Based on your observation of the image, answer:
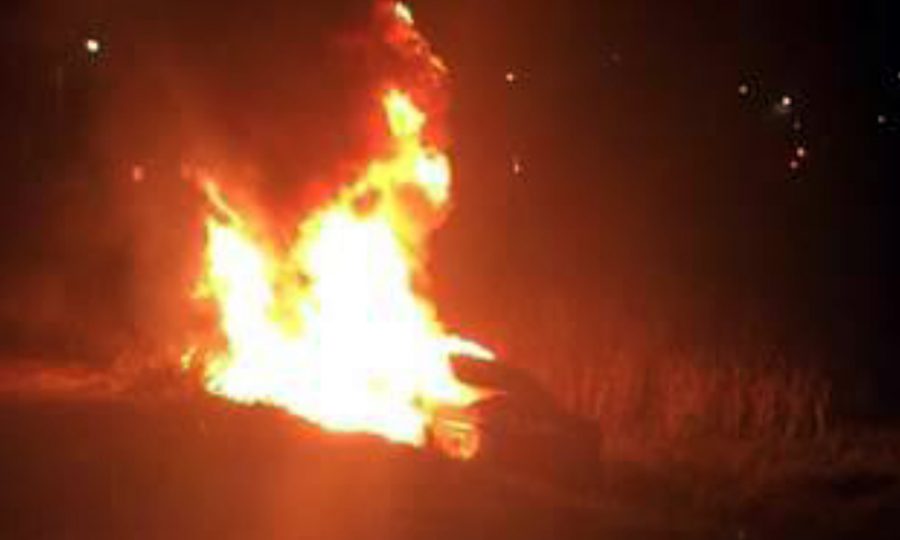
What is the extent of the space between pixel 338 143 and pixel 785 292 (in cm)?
1505

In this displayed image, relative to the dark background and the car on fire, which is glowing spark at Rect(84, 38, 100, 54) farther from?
the car on fire

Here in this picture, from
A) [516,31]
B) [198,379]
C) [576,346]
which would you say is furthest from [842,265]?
[198,379]

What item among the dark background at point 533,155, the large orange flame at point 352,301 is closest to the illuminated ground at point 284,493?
the large orange flame at point 352,301

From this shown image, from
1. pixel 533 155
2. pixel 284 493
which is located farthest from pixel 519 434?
pixel 533 155

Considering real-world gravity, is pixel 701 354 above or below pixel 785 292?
below

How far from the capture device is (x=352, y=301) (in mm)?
23781

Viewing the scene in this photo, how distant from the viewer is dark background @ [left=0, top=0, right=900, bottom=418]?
27.5 meters

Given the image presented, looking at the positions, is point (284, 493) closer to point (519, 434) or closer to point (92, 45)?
point (519, 434)

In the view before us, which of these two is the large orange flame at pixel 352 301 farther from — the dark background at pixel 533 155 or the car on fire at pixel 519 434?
the dark background at pixel 533 155

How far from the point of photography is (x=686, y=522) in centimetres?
1903

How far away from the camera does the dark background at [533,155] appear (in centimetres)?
2750

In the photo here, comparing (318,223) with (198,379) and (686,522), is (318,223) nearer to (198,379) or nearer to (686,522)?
(198,379)

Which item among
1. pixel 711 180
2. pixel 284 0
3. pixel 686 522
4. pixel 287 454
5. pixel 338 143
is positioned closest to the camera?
pixel 287 454

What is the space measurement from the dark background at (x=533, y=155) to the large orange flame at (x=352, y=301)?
0.78 meters
